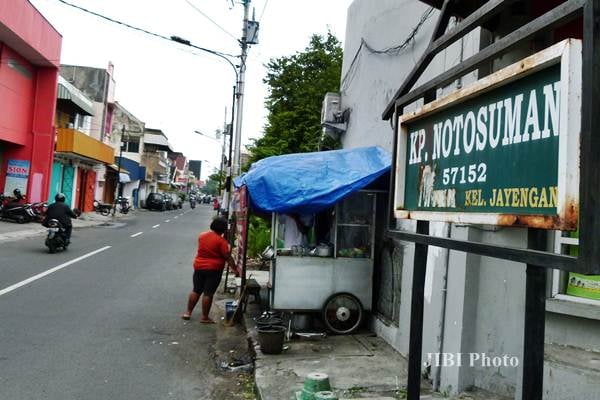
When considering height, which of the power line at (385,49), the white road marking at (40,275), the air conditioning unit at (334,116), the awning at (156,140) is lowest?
the white road marking at (40,275)

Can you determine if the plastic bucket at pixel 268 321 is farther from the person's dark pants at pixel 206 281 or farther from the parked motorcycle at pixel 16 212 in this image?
the parked motorcycle at pixel 16 212

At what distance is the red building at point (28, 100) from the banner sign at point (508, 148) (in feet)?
73.4

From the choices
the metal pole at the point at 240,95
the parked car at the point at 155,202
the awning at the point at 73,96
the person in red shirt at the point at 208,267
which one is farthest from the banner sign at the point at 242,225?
the parked car at the point at 155,202

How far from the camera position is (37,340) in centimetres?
594

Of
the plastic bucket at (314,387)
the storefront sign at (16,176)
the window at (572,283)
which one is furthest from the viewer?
the storefront sign at (16,176)

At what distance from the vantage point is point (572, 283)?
13.5 feet

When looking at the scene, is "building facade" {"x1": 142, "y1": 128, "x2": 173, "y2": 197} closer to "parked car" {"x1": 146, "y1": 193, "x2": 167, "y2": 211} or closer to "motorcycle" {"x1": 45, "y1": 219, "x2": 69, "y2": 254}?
"parked car" {"x1": 146, "y1": 193, "x2": 167, "y2": 211}

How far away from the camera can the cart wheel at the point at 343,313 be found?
6.64 m

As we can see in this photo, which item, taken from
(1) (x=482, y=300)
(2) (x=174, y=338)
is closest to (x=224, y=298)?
(2) (x=174, y=338)

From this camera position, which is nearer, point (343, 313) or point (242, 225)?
point (343, 313)

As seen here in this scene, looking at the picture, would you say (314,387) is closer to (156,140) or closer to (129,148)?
(129,148)

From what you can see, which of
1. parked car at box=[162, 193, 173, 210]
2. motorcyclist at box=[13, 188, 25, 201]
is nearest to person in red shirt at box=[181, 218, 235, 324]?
motorcyclist at box=[13, 188, 25, 201]

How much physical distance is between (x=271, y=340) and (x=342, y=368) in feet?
3.07

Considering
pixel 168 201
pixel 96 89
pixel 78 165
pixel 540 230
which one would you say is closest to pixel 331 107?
pixel 540 230
